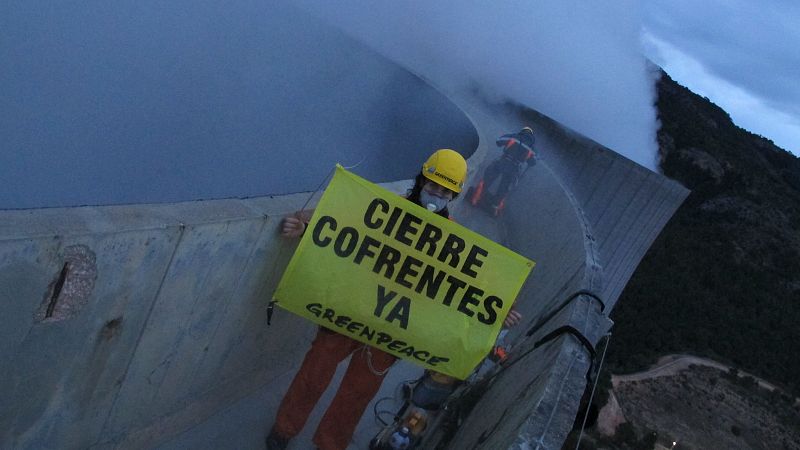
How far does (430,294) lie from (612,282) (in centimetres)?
1277

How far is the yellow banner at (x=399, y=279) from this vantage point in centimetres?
398

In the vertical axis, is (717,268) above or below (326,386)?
above

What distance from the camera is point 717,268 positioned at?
119ft

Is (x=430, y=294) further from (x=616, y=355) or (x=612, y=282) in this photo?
(x=616, y=355)

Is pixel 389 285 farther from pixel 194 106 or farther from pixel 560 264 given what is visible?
pixel 194 106

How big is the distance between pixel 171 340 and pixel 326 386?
103cm

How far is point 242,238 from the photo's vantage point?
365cm

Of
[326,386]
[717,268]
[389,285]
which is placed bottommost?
[326,386]

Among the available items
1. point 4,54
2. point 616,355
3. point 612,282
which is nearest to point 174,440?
point 4,54

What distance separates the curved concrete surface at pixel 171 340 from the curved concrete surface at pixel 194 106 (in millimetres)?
4876

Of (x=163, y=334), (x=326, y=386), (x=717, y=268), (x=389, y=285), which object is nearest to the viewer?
(x=163, y=334)

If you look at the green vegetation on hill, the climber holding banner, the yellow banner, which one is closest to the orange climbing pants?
the climber holding banner

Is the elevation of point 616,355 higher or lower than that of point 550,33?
lower

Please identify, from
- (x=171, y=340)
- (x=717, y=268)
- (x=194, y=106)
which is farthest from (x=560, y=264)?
(x=717, y=268)
